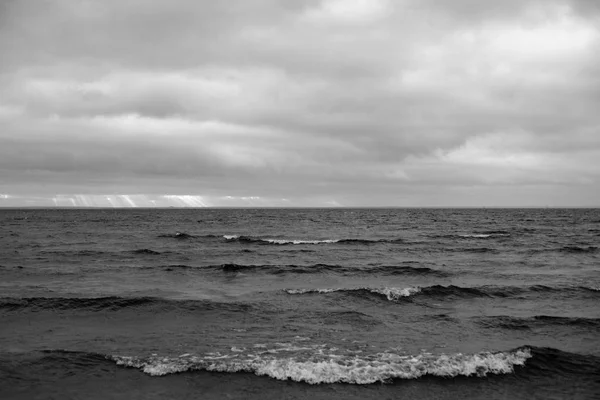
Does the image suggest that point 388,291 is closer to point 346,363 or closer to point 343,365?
point 346,363

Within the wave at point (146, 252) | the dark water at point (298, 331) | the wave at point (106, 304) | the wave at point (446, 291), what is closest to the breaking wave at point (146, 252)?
the wave at point (146, 252)

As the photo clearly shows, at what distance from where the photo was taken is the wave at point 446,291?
22.5m

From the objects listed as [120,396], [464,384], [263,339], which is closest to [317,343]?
[263,339]

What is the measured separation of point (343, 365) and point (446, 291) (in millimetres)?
12393

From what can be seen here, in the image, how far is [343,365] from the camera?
1266 centimetres

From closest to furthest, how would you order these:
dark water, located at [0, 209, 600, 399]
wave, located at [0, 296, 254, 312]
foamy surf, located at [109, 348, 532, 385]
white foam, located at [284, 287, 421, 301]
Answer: dark water, located at [0, 209, 600, 399] < foamy surf, located at [109, 348, 532, 385] < wave, located at [0, 296, 254, 312] < white foam, located at [284, 287, 421, 301]

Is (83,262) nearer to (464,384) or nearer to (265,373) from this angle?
(265,373)

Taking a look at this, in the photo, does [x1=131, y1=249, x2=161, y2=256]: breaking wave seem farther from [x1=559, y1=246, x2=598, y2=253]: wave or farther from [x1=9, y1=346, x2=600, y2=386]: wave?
[x1=559, y1=246, x2=598, y2=253]: wave

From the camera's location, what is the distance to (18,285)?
2469 centimetres

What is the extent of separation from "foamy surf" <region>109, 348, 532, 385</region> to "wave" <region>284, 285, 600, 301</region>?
28.3 ft

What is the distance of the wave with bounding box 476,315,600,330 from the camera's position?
17.1 meters

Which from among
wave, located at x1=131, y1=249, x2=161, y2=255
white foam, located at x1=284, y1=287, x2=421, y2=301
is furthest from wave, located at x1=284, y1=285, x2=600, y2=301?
wave, located at x1=131, y1=249, x2=161, y2=255

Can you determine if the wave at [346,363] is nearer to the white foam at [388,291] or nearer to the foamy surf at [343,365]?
the foamy surf at [343,365]

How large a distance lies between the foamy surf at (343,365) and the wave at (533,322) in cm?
361
